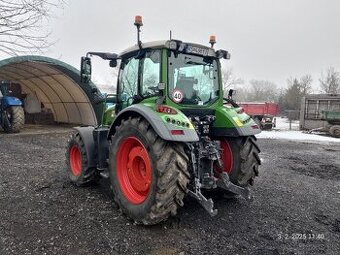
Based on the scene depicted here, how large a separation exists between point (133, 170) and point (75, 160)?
2.00 m

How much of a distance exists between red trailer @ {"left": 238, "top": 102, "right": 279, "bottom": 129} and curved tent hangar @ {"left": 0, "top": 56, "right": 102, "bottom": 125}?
12.7 m

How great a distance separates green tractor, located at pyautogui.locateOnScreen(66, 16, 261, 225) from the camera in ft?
12.5

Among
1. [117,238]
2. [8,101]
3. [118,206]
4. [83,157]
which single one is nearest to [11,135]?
[8,101]

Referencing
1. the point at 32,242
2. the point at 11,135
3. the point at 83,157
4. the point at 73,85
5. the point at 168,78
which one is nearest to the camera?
the point at 32,242

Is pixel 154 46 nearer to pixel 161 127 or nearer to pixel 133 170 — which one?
pixel 161 127

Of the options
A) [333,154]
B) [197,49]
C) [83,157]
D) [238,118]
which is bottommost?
[333,154]

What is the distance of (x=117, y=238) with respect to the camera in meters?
3.73

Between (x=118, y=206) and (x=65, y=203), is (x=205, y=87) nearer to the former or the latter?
(x=118, y=206)

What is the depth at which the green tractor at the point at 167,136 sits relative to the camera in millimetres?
3820

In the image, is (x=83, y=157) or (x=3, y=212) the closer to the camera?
(x=3, y=212)

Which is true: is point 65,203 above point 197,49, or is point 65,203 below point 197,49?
below

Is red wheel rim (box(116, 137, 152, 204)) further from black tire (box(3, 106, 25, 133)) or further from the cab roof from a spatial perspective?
black tire (box(3, 106, 25, 133))

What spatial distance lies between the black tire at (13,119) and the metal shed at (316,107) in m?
17.7

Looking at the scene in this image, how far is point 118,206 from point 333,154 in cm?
945
